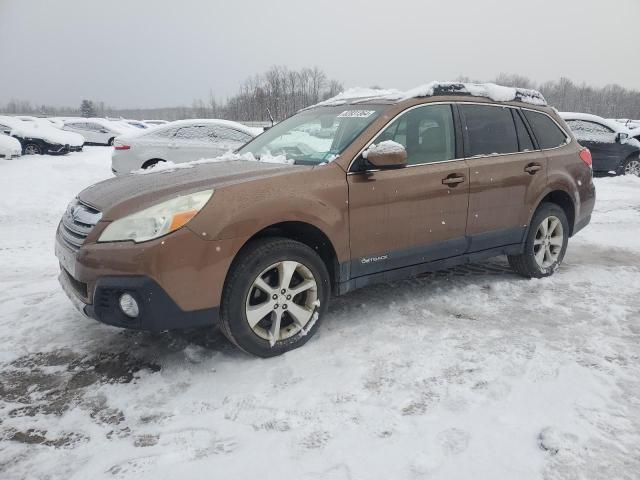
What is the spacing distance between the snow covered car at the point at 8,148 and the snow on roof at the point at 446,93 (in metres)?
14.1

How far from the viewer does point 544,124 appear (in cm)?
480

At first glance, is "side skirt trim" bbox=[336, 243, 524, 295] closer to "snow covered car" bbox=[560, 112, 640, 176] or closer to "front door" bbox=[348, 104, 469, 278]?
"front door" bbox=[348, 104, 469, 278]

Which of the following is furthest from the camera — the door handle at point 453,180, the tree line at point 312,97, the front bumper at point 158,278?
the tree line at point 312,97

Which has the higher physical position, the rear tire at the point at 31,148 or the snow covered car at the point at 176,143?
the snow covered car at the point at 176,143

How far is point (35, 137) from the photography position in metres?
17.5

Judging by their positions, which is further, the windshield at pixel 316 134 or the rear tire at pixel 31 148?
the rear tire at pixel 31 148

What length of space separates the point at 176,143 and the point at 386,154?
23.7 feet

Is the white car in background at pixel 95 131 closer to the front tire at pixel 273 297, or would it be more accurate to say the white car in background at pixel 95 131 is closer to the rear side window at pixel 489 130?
the rear side window at pixel 489 130

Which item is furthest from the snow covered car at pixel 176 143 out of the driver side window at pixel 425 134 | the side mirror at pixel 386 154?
the side mirror at pixel 386 154

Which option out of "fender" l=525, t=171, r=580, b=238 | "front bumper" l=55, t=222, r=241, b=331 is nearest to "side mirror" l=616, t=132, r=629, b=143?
"fender" l=525, t=171, r=580, b=238

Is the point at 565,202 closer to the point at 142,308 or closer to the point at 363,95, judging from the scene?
the point at 363,95

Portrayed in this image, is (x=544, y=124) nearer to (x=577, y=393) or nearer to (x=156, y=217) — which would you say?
(x=577, y=393)

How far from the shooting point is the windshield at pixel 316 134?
11.5 feet

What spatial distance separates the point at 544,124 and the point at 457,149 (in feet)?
4.73
